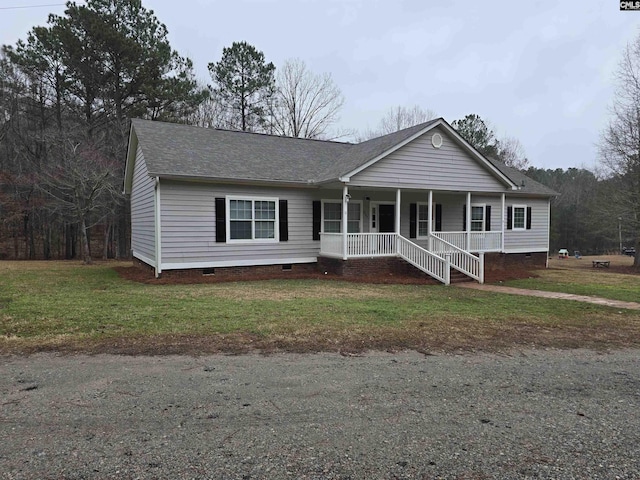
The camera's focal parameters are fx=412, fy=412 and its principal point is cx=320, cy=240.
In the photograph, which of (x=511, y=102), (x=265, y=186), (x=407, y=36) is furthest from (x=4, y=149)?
(x=511, y=102)

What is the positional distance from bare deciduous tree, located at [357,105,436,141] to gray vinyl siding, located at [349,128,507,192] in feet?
69.2

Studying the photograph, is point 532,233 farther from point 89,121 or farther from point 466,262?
point 89,121

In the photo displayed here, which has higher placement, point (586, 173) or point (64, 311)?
point (586, 173)

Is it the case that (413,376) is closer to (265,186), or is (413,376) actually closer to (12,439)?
(12,439)

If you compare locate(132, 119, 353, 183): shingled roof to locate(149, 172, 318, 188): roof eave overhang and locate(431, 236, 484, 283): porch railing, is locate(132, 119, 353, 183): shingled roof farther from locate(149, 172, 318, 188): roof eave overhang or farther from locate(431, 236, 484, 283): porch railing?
locate(431, 236, 484, 283): porch railing

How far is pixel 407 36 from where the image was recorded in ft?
69.5

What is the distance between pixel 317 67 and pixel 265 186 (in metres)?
20.0

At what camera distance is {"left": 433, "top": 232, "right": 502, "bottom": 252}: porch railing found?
15.7 meters

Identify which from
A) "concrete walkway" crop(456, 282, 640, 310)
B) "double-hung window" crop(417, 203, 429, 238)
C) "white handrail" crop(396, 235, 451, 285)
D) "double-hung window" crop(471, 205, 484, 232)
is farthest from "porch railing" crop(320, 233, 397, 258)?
"double-hung window" crop(471, 205, 484, 232)

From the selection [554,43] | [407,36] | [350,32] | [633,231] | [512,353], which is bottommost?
→ [512,353]

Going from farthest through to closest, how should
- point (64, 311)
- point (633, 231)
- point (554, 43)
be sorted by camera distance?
1. point (633, 231)
2. point (554, 43)
3. point (64, 311)

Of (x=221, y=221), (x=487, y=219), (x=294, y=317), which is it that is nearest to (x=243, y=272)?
(x=221, y=221)

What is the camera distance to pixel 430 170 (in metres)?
14.7

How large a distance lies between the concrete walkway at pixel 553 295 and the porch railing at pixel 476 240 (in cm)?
323
